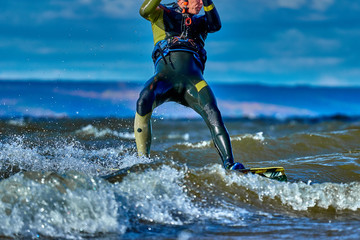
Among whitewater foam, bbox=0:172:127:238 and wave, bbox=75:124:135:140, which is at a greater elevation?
wave, bbox=75:124:135:140

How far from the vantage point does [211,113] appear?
6652 millimetres

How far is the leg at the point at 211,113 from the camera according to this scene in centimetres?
652

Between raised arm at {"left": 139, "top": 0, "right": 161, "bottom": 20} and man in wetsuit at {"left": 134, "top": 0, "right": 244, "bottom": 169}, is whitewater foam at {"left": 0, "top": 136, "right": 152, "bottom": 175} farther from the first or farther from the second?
raised arm at {"left": 139, "top": 0, "right": 161, "bottom": 20}

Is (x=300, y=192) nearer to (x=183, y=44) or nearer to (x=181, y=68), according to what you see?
(x=181, y=68)

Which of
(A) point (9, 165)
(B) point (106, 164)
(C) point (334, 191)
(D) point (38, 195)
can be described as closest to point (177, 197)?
(D) point (38, 195)

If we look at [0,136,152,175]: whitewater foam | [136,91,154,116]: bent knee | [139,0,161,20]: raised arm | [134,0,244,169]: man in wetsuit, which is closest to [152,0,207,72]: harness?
[134,0,244,169]: man in wetsuit

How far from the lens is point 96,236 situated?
Answer: 4.33 m

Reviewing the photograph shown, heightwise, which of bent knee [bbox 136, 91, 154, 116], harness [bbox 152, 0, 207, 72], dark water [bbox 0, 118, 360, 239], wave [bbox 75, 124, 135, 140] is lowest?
dark water [bbox 0, 118, 360, 239]

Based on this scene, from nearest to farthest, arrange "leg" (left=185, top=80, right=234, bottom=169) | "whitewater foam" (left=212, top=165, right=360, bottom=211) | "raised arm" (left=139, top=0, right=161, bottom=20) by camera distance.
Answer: "whitewater foam" (left=212, top=165, right=360, bottom=211) < "leg" (left=185, top=80, right=234, bottom=169) < "raised arm" (left=139, top=0, right=161, bottom=20)

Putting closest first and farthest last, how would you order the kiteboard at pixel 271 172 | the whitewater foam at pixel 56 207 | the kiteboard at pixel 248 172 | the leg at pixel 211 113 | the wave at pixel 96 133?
the whitewater foam at pixel 56 207 < the kiteboard at pixel 248 172 < the kiteboard at pixel 271 172 < the leg at pixel 211 113 < the wave at pixel 96 133

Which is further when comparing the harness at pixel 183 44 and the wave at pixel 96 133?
A: the wave at pixel 96 133

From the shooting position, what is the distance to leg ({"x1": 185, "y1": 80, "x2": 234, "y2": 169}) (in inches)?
257

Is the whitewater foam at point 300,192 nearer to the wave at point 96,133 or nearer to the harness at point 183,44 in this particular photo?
the harness at point 183,44

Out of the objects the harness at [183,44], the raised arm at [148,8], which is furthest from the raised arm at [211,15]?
the raised arm at [148,8]
